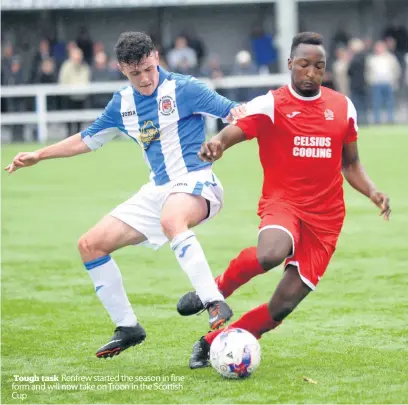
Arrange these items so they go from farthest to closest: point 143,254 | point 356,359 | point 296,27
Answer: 1. point 296,27
2. point 143,254
3. point 356,359

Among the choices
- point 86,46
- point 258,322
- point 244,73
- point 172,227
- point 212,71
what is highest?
point 172,227

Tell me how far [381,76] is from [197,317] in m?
20.1

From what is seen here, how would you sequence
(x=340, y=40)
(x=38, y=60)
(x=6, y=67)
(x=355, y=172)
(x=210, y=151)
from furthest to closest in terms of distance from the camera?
1. (x=340, y=40)
2. (x=38, y=60)
3. (x=6, y=67)
4. (x=355, y=172)
5. (x=210, y=151)

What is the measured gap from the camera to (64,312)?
30.2 ft

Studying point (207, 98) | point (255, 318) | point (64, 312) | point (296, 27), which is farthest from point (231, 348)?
point (296, 27)

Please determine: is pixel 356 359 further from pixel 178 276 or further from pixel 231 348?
pixel 178 276

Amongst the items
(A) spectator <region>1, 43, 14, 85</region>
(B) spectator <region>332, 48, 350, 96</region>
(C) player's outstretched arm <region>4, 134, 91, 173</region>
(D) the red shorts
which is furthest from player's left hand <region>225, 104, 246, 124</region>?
(B) spectator <region>332, 48, 350, 96</region>

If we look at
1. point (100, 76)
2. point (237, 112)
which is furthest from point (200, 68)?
point (237, 112)

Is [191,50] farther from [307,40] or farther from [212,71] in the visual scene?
[307,40]

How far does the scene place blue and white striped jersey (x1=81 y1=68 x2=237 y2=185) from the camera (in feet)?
25.2

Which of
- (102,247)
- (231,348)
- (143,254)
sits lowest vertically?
(143,254)

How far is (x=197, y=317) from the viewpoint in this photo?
8.95 metres

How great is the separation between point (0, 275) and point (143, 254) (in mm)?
1796

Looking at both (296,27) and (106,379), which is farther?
(296,27)
